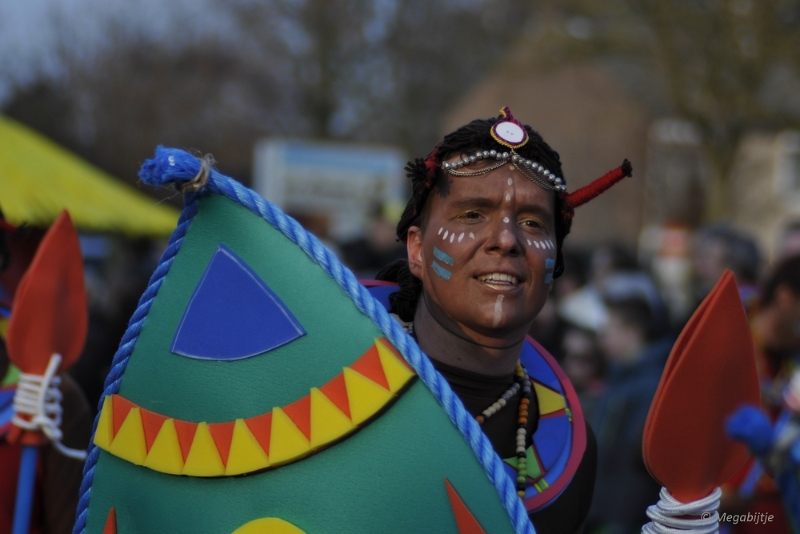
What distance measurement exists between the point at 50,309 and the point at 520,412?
114cm

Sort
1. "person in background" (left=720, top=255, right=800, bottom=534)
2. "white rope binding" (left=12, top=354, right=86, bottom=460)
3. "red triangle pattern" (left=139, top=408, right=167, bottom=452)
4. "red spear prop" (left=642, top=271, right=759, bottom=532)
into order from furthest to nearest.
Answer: "person in background" (left=720, top=255, right=800, bottom=534) < "white rope binding" (left=12, top=354, right=86, bottom=460) < "red triangle pattern" (left=139, top=408, right=167, bottom=452) < "red spear prop" (left=642, top=271, right=759, bottom=532)

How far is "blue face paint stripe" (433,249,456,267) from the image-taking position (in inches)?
72.7

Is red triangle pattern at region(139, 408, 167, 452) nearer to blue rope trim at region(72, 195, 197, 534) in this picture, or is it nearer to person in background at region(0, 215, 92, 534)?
blue rope trim at region(72, 195, 197, 534)

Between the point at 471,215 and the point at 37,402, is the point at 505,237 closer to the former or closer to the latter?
the point at 471,215

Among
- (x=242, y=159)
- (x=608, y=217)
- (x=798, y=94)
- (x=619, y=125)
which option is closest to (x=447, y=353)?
(x=798, y=94)

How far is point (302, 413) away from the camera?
64.9 inches

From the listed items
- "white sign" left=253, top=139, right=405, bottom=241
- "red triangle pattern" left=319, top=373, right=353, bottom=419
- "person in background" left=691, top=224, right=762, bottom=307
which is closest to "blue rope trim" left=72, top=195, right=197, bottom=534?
"red triangle pattern" left=319, top=373, right=353, bottom=419

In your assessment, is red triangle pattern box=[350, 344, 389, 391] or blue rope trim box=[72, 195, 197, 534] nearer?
red triangle pattern box=[350, 344, 389, 391]

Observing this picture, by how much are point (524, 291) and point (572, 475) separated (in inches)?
15.9

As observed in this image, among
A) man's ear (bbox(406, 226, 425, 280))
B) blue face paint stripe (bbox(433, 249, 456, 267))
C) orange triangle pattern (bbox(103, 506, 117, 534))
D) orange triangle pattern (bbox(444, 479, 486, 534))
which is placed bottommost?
orange triangle pattern (bbox(444, 479, 486, 534))

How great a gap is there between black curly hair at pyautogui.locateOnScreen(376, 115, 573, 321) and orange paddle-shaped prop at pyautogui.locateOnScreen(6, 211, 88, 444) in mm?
823

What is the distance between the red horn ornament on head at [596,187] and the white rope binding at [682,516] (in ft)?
2.09

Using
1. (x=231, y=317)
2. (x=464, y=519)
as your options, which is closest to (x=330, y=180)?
(x=231, y=317)

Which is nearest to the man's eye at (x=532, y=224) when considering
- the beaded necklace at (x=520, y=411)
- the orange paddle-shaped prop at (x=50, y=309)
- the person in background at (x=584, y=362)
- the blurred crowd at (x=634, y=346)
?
the beaded necklace at (x=520, y=411)
